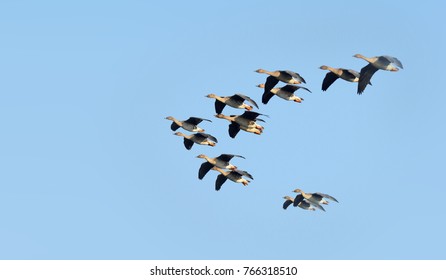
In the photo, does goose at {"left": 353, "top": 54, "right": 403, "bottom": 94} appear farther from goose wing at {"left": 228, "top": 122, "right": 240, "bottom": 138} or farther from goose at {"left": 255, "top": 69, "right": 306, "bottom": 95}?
goose wing at {"left": 228, "top": 122, "right": 240, "bottom": 138}

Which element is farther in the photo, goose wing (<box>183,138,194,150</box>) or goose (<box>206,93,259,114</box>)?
goose wing (<box>183,138,194,150</box>)

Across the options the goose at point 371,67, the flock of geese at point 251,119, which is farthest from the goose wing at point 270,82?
the goose at point 371,67

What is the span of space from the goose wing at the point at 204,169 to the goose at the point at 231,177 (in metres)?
0.36

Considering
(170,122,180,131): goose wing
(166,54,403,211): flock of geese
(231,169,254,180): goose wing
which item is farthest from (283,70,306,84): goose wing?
(170,122,180,131): goose wing

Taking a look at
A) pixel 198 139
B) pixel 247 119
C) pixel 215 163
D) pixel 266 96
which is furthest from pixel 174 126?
pixel 266 96

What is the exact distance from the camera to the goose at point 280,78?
9331cm

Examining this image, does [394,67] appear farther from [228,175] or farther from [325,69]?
[228,175]

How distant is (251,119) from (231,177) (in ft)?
15.7

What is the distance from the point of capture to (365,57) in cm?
9031

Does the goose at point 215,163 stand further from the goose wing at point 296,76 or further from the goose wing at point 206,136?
the goose wing at point 296,76

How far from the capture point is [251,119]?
9706 centimetres

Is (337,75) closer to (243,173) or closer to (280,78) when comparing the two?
(280,78)

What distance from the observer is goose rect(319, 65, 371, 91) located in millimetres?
92656

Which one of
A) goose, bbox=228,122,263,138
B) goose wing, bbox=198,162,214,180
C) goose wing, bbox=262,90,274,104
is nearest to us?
goose wing, bbox=262,90,274,104
